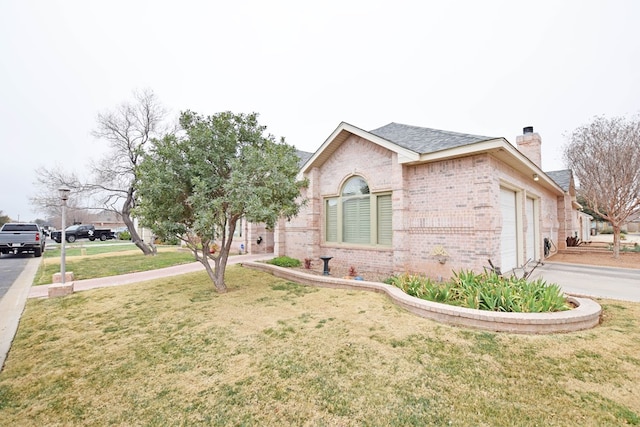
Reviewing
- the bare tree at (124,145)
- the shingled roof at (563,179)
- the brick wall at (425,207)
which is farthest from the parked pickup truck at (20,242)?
the shingled roof at (563,179)

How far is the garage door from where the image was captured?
858 centimetres

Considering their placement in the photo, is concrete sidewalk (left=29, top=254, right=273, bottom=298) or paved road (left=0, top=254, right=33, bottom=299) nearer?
concrete sidewalk (left=29, top=254, right=273, bottom=298)

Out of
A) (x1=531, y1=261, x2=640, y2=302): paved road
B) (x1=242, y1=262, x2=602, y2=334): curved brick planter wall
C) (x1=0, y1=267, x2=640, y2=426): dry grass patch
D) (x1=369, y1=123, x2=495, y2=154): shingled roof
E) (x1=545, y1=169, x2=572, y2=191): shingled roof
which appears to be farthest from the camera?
(x1=545, y1=169, x2=572, y2=191): shingled roof

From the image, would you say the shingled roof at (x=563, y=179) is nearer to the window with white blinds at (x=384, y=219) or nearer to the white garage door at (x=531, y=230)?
the white garage door at (x=531, y=230)

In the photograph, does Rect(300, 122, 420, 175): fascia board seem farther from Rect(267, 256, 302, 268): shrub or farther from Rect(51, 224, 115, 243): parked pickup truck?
Rect(51, 224, 115, 243): parked pickup truck

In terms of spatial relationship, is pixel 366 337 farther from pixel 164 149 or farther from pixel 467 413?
pixel 164 149

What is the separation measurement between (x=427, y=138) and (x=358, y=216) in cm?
345

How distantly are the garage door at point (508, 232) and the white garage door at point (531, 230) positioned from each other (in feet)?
7.36

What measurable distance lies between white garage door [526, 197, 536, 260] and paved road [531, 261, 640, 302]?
3.63ft

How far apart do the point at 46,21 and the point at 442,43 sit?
16.3 meters

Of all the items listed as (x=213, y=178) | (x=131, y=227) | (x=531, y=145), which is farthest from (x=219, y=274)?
(x=531, y=145)

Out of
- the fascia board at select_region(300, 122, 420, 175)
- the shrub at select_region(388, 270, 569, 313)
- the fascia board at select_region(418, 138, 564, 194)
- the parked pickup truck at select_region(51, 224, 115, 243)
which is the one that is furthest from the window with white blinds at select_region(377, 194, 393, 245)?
the parked pickup truck at select_region(51, 224, 115, 243)

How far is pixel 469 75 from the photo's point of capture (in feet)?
49.6

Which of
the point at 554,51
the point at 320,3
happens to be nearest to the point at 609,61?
the point at 554,51
